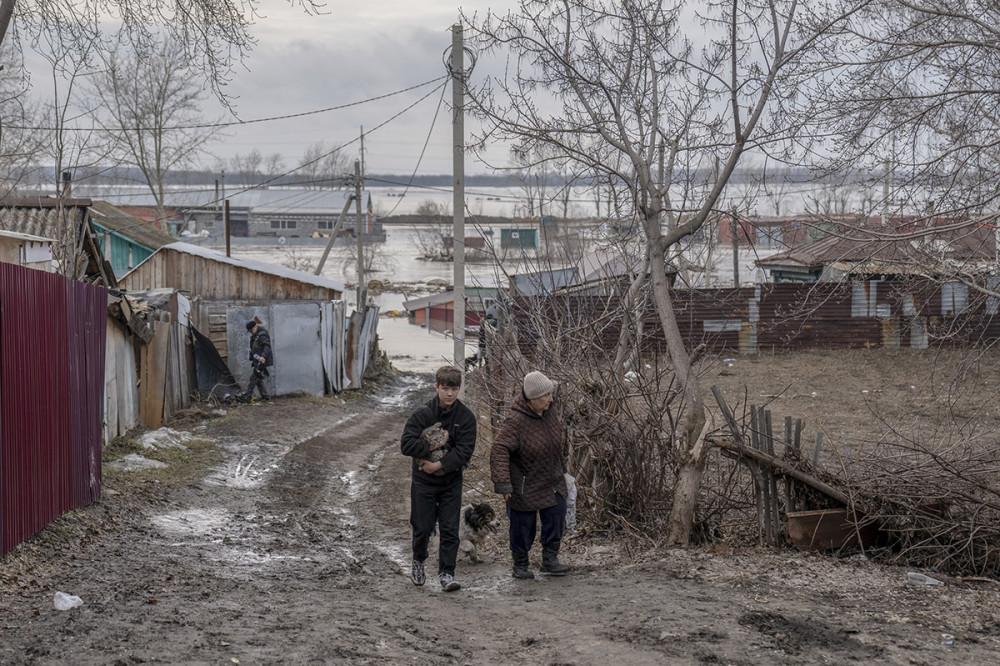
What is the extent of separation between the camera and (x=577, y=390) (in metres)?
8.20

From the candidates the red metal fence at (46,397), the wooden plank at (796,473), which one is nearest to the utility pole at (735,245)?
the wooden plank at (796,473)

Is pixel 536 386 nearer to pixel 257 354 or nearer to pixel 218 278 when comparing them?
pixel 257 354

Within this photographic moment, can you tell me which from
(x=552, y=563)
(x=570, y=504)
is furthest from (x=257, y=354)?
(x=552, y=563)

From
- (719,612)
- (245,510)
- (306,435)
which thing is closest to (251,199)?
(306,435)

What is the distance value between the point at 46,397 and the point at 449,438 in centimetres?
280

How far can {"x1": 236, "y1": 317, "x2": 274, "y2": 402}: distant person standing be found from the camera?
1755cm

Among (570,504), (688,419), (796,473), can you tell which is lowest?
(570,504)

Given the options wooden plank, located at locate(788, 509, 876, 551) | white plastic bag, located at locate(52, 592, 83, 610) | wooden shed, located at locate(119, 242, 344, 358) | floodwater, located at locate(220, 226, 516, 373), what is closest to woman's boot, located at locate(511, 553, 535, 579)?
wooden plank, located at locate(788, 509, 876, 551)

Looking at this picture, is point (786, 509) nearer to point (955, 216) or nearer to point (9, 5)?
point (955, 216)

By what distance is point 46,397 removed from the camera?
6688mm

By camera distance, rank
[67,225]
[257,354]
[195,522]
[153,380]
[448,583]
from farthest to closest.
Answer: [257,354] → [67,225] → [153,380] → [195,522] → [448,583]

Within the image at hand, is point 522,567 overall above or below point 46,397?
below

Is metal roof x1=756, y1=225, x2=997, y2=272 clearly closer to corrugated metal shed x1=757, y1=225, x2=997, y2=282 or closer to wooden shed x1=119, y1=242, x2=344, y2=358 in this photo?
corrugated metal shed x1=757, y1=225, x2=997, y2=282

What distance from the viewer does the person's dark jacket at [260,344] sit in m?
17.6
